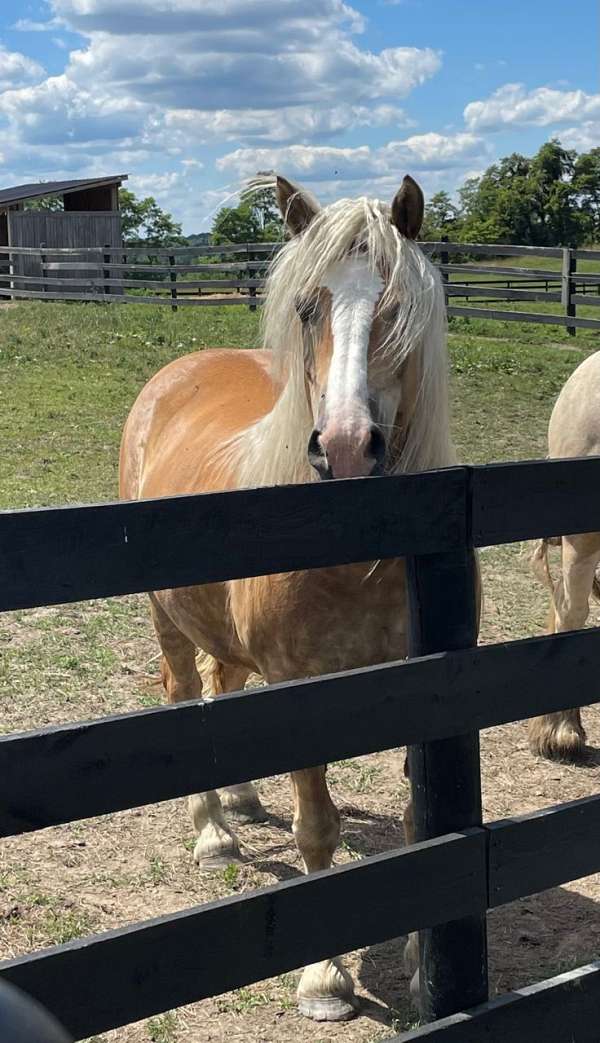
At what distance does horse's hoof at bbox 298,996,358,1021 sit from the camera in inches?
117

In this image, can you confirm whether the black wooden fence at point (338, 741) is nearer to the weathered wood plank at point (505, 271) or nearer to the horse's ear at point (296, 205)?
the horse's ear at point (296, 205)

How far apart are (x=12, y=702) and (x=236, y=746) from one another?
3.12m

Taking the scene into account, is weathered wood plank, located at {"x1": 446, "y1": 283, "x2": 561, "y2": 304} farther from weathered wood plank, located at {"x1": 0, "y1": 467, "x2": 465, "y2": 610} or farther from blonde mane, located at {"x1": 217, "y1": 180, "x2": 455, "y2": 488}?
weathered wood plank, located at {"x1": 0, "y1": 467, "x2": 465, "y2": 610}

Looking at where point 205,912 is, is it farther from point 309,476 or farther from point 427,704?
point 309,476

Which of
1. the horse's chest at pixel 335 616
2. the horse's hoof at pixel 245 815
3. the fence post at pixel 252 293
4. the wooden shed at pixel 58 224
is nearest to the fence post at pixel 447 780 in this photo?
the horse's chest at pixel 335 616

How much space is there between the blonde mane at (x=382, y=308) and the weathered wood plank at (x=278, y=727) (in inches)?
30.0

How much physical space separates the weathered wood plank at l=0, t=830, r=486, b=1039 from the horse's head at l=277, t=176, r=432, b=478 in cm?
91

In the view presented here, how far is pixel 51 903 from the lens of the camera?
3.41 metres

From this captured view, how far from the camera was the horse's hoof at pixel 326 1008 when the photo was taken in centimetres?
297

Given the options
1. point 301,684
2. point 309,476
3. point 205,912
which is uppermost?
point 309,476

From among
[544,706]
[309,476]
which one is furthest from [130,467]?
[544,706]

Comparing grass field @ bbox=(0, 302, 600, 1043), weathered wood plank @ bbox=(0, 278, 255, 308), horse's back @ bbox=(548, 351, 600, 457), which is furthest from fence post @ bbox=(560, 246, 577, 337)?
horse's back @ bbox=(548, 351, 600, 457)

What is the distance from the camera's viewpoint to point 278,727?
200cm

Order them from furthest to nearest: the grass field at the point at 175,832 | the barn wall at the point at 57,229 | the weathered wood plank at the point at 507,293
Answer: the barn wall at the point at 57,229 < the weathered wood plank at the point at 507,293 < the grass field at the point at 175,832
